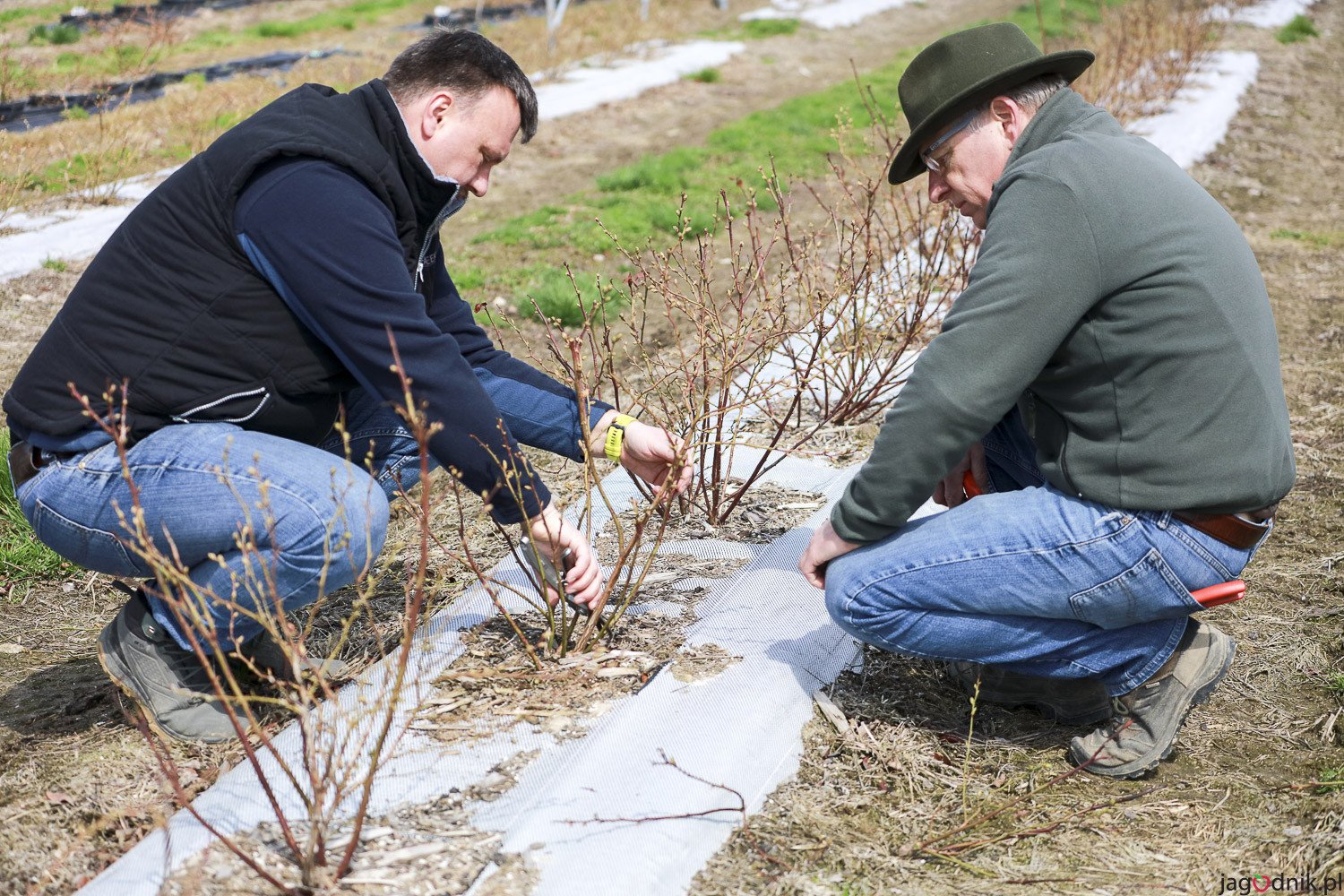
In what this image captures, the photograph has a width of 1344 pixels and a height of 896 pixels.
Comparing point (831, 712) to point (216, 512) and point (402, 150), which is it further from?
point (402, 150)

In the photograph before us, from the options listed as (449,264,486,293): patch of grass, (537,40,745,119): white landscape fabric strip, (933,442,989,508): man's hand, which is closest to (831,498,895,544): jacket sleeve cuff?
(933,442,989,508): man's hand

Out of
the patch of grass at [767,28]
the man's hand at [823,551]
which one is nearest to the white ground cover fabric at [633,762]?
the man's hand at [823,551]

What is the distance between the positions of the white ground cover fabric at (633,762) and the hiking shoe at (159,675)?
23 cm

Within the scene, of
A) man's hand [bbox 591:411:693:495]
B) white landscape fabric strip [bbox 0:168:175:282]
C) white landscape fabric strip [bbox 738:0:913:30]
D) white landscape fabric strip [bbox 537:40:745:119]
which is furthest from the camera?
white landscape fabric strip [bbox 738:0:913:30]

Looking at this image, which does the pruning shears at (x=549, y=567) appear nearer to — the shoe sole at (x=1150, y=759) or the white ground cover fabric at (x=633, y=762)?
the white ground cover fabric at (x=633, y=762)

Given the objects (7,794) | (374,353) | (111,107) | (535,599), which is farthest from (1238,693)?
(111,107)

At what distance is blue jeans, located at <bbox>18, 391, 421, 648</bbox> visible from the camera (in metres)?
2.12

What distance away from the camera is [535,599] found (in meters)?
2.60

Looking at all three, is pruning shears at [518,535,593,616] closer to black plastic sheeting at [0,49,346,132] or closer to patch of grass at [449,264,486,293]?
patch of grass at [449,264,486,293]

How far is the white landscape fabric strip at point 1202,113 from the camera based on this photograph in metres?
8.23

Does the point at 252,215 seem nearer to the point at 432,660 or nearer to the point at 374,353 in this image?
the point at 374,353

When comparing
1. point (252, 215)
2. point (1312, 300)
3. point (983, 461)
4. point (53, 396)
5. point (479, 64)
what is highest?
point (479, 64)

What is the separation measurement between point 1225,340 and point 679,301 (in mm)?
1353

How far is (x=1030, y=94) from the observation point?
2121 mm
